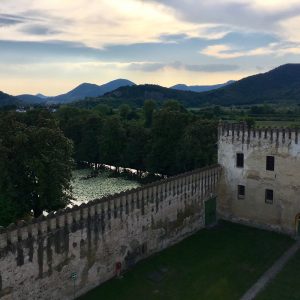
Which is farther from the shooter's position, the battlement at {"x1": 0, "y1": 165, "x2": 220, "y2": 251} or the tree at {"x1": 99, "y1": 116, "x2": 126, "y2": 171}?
the tree at {"x1": 99, "y1": 116, "x2": 126, "y2": 171}

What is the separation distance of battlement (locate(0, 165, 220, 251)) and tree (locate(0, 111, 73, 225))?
10.9 m

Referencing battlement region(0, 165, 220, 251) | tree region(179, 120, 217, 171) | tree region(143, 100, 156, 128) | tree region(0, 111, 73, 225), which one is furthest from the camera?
tree region(143, 100, 156, 128)

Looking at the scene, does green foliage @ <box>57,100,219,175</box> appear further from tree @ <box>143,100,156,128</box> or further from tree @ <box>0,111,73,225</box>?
tree @ <box>143,100,156,128</box>

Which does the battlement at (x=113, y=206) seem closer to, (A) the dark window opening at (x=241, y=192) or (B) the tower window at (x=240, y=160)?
(B) the tower window at (x=240, y=160)

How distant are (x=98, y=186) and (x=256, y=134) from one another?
32612mm

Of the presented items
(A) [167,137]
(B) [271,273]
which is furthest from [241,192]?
(A) [167,137]

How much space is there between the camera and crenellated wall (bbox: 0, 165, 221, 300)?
2200 cm

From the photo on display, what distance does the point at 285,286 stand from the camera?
27953mm

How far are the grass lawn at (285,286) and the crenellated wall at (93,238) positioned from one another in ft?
30.1

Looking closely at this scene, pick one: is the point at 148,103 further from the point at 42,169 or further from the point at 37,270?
the point at 37,270

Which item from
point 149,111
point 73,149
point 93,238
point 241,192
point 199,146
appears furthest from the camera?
point 149,111

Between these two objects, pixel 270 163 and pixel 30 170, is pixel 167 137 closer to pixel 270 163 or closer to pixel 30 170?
pixel 270 163

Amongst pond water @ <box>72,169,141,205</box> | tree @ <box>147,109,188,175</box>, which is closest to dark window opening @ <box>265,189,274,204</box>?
pond water @ <box>72,169,141,205</box>

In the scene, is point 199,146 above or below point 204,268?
above
